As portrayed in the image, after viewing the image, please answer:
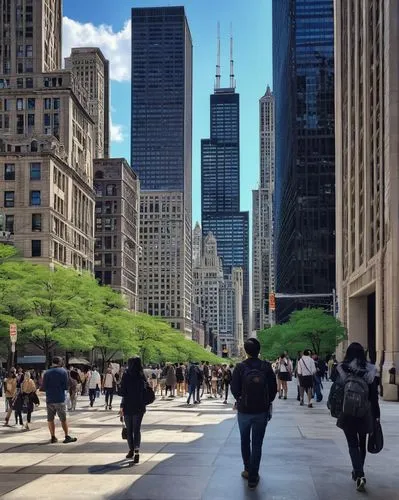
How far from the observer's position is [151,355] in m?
83.2

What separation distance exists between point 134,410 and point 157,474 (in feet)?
5.21

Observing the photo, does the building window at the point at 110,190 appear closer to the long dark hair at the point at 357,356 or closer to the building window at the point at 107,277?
the building window at the point at 107,277

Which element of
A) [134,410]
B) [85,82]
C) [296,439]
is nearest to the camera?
[134,410]

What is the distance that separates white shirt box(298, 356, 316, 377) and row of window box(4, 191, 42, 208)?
219 ft

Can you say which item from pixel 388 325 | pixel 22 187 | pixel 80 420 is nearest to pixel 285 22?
pixel 22 187

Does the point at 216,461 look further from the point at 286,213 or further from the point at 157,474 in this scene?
the point at 286,213

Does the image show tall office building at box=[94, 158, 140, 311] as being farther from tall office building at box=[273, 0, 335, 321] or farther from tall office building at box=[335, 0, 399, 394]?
tall office building at box=[335, 0, 399, 394]

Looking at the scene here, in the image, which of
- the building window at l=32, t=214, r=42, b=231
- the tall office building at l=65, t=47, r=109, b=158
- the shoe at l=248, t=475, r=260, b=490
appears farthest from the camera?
the tall office building at l=65, t=47, r=109, b=158

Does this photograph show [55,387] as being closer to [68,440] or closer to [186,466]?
[68,440]

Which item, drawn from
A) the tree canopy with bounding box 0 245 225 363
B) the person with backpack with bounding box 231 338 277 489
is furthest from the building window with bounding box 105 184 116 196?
the person with backpack with bounding box 231 338 277 489

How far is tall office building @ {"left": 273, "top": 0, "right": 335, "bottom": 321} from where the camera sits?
119m

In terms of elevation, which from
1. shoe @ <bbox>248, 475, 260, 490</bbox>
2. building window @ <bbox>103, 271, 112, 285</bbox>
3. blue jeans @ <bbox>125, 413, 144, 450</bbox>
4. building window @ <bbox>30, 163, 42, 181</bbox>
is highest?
building window @ <bbox>30, 163, 42, 181</bbox>

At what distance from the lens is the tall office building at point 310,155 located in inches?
4690

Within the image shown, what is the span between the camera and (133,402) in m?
12.2
